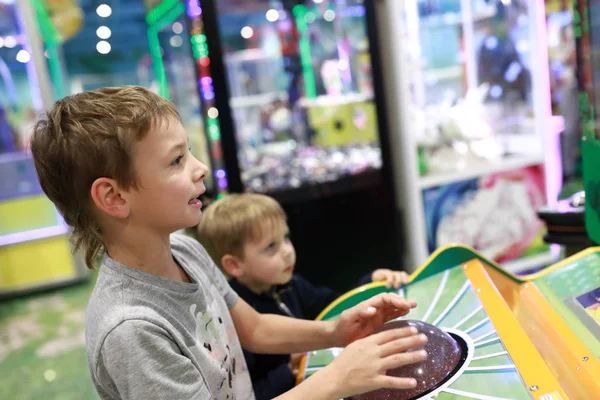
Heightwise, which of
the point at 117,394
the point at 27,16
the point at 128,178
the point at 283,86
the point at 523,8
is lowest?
the point at 117,394

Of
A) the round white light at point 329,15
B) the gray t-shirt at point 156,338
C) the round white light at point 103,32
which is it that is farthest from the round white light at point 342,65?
the round white light at point 103,32

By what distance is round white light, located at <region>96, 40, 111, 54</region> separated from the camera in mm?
9282

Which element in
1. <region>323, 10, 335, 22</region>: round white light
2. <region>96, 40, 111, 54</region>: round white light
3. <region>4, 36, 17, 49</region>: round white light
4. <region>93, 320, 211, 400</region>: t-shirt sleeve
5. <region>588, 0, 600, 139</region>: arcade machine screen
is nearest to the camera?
<region>93, 320, 211, 400</region>: t-shirt sleeve

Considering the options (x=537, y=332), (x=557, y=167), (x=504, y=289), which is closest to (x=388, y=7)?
(x=557, y=167)

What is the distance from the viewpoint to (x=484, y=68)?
11.0 feet

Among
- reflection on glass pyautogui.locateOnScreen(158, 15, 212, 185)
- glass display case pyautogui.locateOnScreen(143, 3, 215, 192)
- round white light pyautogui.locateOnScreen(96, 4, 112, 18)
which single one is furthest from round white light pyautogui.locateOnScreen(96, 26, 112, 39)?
reflection on glass pyautogui.locateOnScreen(158, 15, 212, 185)

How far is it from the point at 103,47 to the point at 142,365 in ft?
31.6

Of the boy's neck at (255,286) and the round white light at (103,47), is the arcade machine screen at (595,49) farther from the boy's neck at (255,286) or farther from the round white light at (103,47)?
the round white light at (103,47)

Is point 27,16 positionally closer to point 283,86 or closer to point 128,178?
point 283,86

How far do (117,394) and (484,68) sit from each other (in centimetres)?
308

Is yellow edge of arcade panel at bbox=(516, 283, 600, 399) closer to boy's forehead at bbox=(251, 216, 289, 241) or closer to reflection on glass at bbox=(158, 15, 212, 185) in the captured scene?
boy's forehead at bbox=(251, 216, 289, 241)

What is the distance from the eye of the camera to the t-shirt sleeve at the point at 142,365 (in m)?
0.84

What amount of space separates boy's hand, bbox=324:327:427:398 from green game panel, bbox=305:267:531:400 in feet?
0.45

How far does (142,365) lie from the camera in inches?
33.2
